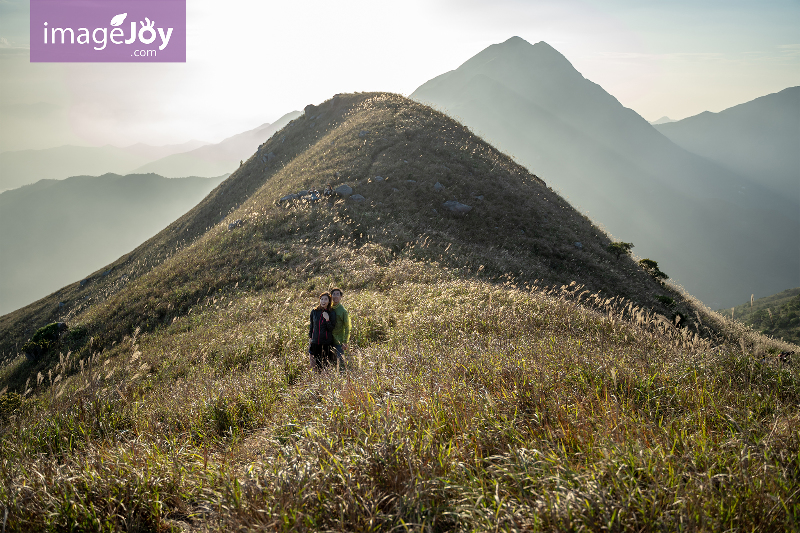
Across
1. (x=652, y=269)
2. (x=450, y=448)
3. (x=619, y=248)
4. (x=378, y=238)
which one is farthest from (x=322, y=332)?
(x=652, y=269)

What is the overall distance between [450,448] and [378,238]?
630 inches

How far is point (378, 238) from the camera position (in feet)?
60.1

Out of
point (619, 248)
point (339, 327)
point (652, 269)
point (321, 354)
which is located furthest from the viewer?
point (652, 269)

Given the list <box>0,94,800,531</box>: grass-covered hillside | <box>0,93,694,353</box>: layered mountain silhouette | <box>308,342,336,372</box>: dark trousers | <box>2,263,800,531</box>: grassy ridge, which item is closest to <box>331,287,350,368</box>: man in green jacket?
<box>308,342,336,372</box>: dark trousers

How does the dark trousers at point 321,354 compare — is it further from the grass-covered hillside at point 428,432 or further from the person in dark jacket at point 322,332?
the grass-covered hillside at point 428,432

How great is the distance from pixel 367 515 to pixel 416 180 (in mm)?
23950

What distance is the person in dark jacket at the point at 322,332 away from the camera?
654cm

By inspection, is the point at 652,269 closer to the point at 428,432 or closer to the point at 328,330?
the point at 328,330

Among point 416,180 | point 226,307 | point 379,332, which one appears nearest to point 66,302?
point 226,307

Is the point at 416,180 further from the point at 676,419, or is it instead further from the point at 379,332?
the point at 676,419

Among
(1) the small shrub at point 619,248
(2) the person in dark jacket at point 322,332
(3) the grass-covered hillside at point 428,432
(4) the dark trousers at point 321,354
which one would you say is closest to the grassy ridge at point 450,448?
(3) the grass-covered hillside at point 428,432

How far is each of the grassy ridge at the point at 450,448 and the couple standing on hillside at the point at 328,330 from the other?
1100mm

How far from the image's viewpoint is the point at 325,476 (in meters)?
2.37

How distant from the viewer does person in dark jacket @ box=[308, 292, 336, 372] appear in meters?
6.54
